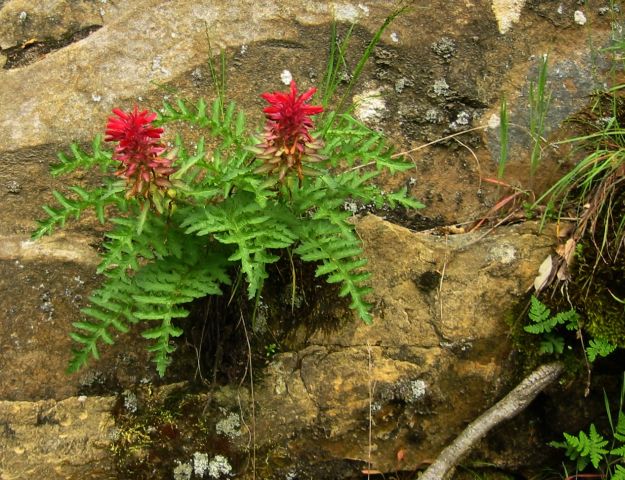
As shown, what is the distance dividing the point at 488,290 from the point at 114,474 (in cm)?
203

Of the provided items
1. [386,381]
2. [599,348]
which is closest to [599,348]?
[599,348]

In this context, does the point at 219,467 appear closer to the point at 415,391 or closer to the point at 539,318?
the point at 415,391

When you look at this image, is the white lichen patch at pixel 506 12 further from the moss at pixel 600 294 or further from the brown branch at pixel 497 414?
the brown branch at pixel 497 414

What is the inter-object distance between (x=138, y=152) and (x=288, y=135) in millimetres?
606

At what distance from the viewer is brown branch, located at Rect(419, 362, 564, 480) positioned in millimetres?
3424

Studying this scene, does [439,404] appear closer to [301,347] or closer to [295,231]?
[301,347]

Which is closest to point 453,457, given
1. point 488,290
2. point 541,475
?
point 541,475

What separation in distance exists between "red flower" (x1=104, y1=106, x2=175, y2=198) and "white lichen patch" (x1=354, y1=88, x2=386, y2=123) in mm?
1717

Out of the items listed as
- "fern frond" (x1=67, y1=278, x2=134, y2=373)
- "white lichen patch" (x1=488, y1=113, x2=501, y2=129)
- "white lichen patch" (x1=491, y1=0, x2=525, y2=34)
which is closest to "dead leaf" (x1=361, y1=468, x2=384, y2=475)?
"fern frond" (x1=67, y1=278, x2=134, y2=373)

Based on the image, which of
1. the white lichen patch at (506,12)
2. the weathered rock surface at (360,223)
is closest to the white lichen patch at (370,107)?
the weathered rock surface at (360,223)

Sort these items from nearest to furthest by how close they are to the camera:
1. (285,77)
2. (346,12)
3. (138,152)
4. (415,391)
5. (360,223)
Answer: (138,152), (415,391), (360,223), (285,77), (346,12)

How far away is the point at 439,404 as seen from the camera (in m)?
3.53

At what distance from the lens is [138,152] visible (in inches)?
113

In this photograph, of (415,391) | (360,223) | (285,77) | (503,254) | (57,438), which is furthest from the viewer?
(285,77)
